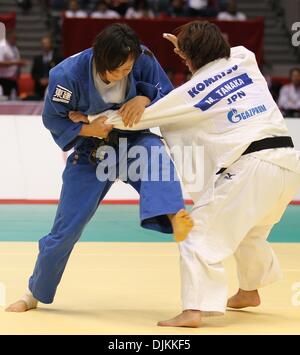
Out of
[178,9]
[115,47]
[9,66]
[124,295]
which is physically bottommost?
[124,295]

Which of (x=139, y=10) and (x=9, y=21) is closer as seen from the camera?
(x=9, y=21)

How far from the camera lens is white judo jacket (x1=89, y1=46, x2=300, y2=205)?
4.09 meters

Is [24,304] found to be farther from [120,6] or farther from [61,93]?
[120,6]

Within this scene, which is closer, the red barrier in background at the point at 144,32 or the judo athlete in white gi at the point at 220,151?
the judo athlete in white gi at the point at 220,151

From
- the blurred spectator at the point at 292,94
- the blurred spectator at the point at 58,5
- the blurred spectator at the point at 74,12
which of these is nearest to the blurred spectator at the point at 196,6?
the blurred spectator at the point at 74,12

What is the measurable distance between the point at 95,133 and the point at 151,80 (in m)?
0.43

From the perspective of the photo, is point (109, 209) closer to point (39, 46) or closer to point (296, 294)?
point (296, 294)

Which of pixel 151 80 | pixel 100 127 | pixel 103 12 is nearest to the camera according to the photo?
pixel 100 127

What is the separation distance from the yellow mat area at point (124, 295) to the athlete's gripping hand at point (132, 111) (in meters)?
1.00

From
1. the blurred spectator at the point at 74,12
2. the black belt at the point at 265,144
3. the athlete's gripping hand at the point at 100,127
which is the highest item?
the blurred spectator at the point at 74,12

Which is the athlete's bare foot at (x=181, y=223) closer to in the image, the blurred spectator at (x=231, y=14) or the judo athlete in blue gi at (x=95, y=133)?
the judo athlete in blue gi at (x=95, y=133)

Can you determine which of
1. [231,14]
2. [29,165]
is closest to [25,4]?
[231,14]

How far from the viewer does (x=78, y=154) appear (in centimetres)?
441

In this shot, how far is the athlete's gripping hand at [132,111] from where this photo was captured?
13.5 feet
